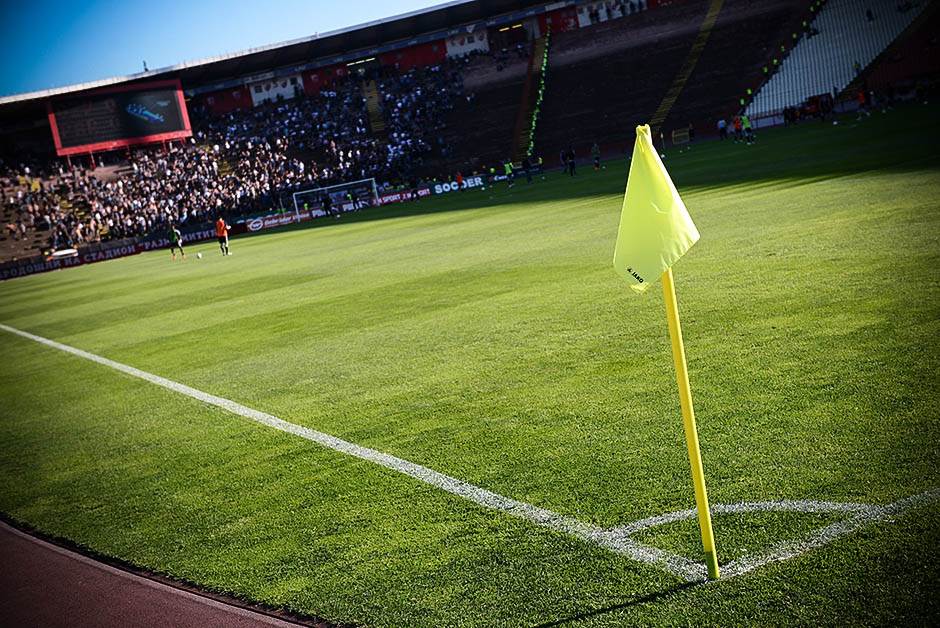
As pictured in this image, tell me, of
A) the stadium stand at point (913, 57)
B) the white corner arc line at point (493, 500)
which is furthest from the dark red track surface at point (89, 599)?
the stadium stand at point (913, 57)

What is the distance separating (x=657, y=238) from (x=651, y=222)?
9 cm

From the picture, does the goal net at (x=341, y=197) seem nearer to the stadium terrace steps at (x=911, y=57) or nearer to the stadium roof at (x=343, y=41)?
the stadium roof at (x=343, y=41)

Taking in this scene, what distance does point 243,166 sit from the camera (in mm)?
62125

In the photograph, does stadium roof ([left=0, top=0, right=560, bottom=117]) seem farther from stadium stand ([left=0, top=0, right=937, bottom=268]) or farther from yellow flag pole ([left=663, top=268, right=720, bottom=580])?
yellow flag pole ([left=663, top=268, right=720, bottom=580])

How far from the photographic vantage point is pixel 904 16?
1907 inches

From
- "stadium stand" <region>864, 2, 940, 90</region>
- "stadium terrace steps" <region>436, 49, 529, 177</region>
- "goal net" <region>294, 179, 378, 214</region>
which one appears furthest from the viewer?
"stadium terrace steps" <region>436, 49, 529, 177</region>

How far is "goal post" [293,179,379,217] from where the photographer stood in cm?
5391

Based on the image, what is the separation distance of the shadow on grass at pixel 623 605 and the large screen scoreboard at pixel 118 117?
66.9 metres

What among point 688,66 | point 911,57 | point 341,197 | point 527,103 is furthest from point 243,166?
point 911,57

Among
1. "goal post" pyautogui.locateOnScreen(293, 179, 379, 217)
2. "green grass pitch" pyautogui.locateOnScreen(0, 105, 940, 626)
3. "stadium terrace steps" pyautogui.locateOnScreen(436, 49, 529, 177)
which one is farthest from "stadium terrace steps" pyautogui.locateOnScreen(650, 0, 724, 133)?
"green grass pitch" pyautogui.locateOnScreen(0, 105, 940, 626)

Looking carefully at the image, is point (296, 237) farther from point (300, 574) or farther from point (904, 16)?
point (904, 16)

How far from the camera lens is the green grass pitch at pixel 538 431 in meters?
4.37

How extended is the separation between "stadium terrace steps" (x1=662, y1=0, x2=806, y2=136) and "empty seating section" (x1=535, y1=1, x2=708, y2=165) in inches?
77.9

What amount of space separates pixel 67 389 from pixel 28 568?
24.6 ft
